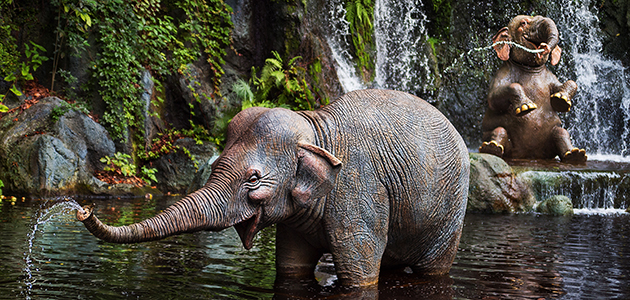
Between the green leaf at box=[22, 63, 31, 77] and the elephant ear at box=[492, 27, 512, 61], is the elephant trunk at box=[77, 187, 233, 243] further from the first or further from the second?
the elephant ear at box=[492, 27, 512, 61]

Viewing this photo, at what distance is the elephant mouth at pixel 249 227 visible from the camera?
3621 mm

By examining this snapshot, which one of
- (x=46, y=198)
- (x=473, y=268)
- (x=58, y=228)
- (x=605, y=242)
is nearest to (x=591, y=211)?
(x=605, y=242)

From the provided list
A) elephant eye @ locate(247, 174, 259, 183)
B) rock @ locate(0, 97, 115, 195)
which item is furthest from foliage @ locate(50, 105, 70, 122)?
elephant eye @ locate(247, 174, 259, 183)

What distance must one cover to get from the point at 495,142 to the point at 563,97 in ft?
5.29

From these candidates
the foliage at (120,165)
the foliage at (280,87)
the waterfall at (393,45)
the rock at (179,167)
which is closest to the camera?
the foliage at (120,165)

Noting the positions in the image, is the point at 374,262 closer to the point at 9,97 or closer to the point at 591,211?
the point at 591,211

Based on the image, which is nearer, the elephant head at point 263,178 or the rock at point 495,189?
the elephant head at point 263,178

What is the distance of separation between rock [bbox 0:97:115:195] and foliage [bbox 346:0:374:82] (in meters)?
7.62

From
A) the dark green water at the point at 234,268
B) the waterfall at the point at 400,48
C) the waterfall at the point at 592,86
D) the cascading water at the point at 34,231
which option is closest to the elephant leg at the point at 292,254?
the dark green water at the point at 234,268

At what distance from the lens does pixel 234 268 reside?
190 inches

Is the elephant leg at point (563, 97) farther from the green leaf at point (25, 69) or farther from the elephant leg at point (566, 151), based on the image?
the green leaf at point (25, 69)

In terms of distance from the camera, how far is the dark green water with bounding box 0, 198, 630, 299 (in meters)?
3.93

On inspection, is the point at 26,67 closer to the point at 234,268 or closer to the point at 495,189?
the point at 234,268

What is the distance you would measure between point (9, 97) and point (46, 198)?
2.68 m
